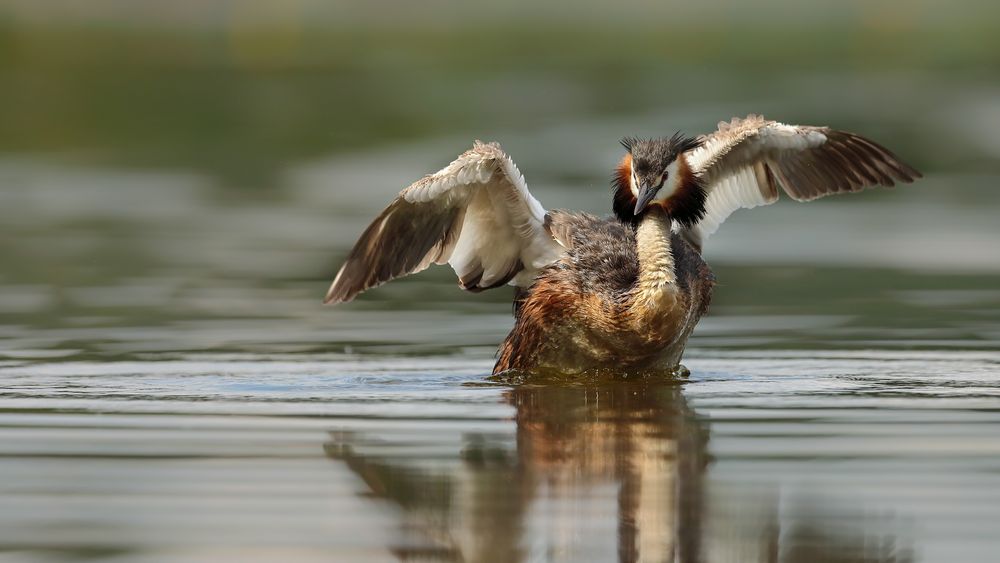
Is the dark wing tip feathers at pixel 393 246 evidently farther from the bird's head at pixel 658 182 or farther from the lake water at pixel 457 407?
the bird's head at pixel 658 182

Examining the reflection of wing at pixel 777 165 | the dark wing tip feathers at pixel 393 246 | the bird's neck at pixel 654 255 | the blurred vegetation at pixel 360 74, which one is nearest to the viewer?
the bird's neck at pixel 654 255

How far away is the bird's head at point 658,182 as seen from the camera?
11898mm

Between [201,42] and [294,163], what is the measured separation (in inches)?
575

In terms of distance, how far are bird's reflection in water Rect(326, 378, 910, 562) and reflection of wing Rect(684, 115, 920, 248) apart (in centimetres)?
261

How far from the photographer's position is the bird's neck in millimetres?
11727

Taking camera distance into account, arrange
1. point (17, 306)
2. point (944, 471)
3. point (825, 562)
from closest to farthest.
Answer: point (825, 562) → point (944, 471) → point (17, 306)

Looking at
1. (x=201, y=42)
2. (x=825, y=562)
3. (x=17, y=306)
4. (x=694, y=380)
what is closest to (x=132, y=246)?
(x=17, y=306)

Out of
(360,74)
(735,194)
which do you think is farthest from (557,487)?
(360,74)

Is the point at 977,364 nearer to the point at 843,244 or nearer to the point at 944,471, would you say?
the point at 944,471

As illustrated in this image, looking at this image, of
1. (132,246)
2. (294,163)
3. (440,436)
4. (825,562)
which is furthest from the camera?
(294,163)

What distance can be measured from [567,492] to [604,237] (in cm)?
474

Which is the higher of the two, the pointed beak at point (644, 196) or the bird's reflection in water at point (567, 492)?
the pointed beak at point (644, 196)

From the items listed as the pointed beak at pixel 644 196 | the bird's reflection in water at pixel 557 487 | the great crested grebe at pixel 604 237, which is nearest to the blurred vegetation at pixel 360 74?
the great crested grebe at pixel 604 237

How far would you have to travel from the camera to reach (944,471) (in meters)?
8.34
